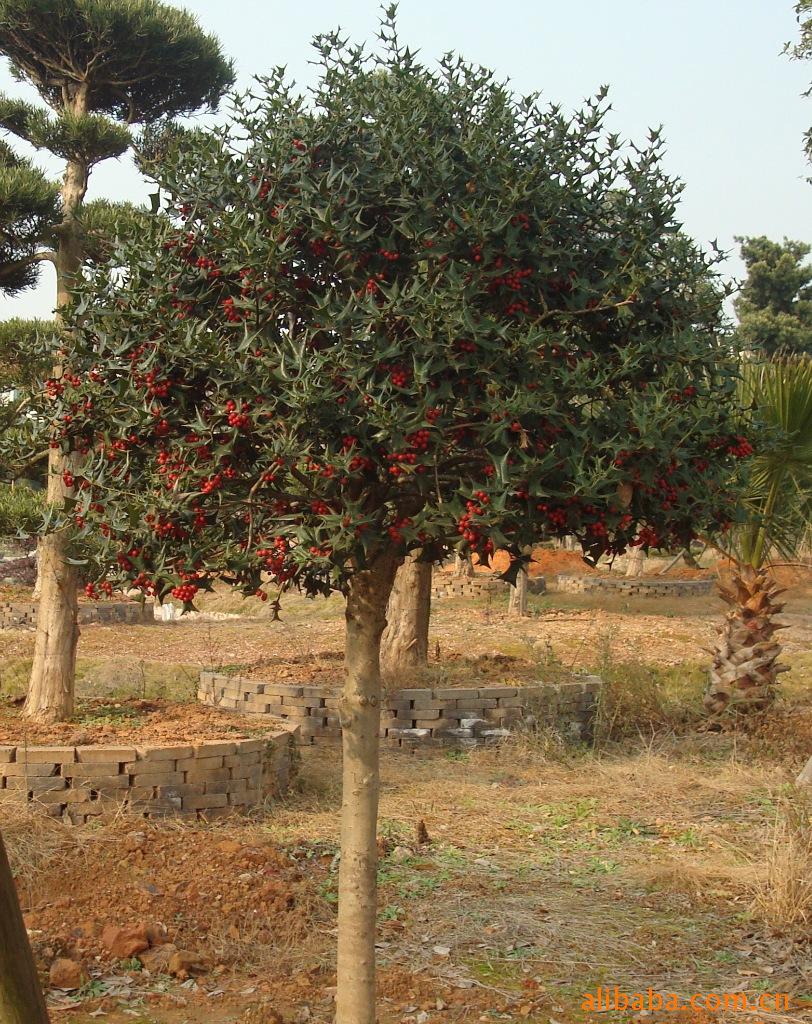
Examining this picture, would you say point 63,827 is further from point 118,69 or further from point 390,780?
point 118,69

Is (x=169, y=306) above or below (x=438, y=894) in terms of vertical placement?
above

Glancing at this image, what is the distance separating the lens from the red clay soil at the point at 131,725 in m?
7.95

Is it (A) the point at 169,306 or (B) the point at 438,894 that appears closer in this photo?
(A) the point at 169,306

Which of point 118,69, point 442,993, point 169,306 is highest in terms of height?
point 118,69

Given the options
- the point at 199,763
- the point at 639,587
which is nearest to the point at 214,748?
the point at 199,763

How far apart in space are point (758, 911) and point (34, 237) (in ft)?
24.8

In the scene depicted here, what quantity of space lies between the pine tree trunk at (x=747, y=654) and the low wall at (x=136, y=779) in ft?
16.8

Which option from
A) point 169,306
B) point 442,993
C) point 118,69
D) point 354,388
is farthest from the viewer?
point 118,69

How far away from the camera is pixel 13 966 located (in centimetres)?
284

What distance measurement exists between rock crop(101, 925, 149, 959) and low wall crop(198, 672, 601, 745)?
5.22 m

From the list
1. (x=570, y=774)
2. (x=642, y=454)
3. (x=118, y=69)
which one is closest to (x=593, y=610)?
(x=570, y=774)

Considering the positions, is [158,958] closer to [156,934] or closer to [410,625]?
[156,934]

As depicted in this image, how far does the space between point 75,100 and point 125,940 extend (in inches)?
315

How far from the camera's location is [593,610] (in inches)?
786
